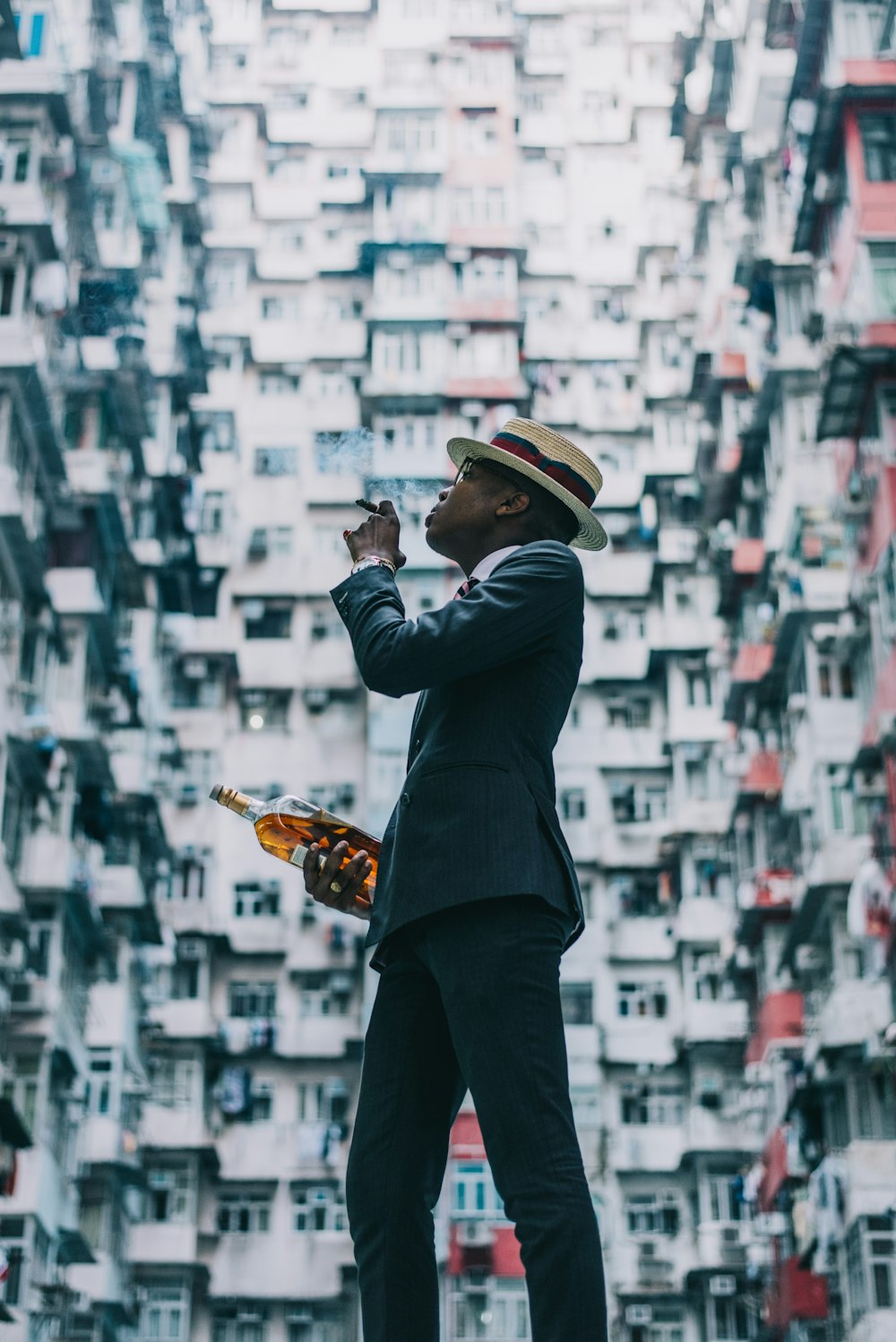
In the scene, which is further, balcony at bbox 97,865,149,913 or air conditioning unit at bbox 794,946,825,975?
balcony at bbox 97,865,149,913

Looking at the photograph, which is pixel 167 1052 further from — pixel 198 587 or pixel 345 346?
pixel 345 346

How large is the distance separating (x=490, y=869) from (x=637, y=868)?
4196 centimetres

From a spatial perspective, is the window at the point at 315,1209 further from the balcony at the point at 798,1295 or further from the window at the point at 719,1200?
the balcony at the point at 798,1295

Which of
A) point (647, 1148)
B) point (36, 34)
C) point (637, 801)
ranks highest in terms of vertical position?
point (36, 34)

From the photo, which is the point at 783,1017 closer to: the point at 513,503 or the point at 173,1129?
the point at 173,1129

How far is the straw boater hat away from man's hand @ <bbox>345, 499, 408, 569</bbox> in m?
0.25

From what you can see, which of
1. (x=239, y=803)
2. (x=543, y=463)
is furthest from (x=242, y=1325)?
(x=543, y=463)

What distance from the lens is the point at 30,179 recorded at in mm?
29406

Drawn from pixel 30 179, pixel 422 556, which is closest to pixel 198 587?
pixel 422 556

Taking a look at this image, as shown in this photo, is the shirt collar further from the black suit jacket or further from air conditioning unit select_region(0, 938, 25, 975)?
air conditioning unit select_region(0, 938, 25, 975)

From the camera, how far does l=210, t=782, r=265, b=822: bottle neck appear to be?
5098 millimetres

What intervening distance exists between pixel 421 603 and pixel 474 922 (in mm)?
42297

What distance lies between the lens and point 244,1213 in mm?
43312

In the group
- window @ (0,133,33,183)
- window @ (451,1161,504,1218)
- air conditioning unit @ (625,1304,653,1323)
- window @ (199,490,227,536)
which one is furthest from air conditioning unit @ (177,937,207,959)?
window @ (0,133,33,183)
